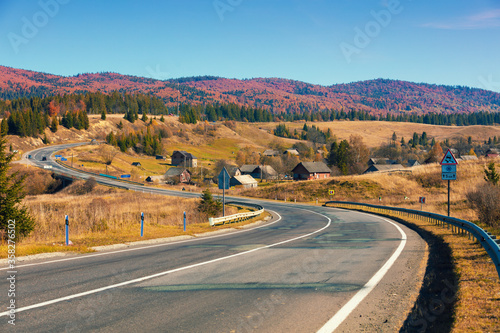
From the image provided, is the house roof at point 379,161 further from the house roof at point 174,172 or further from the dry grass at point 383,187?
the house roof at point 174,172

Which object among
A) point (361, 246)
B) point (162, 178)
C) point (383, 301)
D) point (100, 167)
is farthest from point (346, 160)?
point (383, 301)

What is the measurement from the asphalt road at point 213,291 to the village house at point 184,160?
114 meters

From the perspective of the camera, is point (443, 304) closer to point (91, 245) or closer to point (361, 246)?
point (361, 246)

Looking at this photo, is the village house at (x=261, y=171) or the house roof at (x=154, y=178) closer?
the house roof at (x=154, y=178)

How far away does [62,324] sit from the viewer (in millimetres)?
5168

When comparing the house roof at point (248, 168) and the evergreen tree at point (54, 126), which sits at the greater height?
the evergreen tree at point (54, 126)

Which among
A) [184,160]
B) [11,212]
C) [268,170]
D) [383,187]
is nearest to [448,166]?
[11,212]

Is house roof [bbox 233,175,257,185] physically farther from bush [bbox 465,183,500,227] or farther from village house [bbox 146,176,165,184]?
bush [bbox 465,183,500,227]

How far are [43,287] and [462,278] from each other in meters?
8.21

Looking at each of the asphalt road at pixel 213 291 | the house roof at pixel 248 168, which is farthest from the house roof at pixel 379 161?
the asphalt road at pixel 213 291

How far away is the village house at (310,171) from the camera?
322 feet

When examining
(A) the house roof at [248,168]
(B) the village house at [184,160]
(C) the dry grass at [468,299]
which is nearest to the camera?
(C) the dry grass at [468,299]

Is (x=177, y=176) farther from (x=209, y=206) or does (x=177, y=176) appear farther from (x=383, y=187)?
(x=209, y=206)

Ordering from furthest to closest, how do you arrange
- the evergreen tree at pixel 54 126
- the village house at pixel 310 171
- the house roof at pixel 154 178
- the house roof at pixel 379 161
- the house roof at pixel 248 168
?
the evergreen tree at pixel 54 126 → the house roof at pixel 248 168 → the house roof at pixel 379 161 → the village house at pixel 310 171 → the house roof at pixel 154 178
